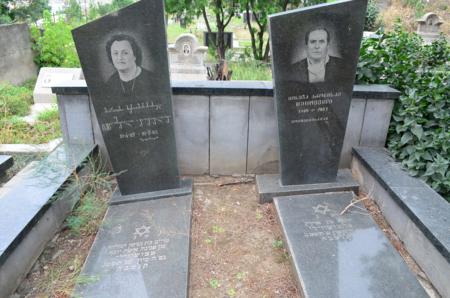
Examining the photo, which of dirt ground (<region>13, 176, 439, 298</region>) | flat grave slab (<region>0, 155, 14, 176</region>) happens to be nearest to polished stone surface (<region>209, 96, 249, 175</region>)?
dirt ground (<region>13, 176, 439, 298</region>)

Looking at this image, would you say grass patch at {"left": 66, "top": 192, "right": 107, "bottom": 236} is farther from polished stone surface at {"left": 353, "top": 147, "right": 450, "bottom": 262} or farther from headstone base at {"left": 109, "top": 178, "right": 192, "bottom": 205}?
polished stone surface at {"left": 353, "top": 147, "right": 450, "bottom": 262}

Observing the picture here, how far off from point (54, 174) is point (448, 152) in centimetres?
324

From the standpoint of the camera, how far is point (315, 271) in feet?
7.64

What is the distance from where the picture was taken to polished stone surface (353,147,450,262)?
7.42 feet

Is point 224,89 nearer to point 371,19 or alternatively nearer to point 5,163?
point 5,163

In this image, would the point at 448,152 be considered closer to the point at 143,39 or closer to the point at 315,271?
Answer: the point at 315,271

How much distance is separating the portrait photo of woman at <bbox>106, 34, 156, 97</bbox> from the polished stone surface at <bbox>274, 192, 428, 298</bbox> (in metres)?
→ 1.52

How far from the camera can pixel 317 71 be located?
9.45ft

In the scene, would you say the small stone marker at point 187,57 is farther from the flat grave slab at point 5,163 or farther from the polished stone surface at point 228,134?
the flat grave slab at point 5,163

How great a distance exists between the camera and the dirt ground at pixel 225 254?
2.31 meters

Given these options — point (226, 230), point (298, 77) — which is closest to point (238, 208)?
point (226, 230)

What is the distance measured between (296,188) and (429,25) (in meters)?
14.6

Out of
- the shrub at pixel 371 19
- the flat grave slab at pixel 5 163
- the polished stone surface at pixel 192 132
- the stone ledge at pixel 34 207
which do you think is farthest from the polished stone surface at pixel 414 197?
the shrub at pixel 371 19

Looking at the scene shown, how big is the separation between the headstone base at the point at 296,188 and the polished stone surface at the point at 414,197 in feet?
0.78
